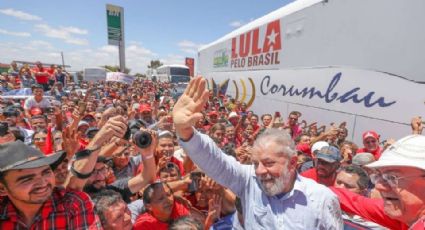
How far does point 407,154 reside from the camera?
124cm

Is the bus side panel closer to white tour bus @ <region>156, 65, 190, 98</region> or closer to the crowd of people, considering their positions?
the crowd of people

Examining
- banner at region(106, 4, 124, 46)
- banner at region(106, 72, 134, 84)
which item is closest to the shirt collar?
banner at region(106, 72, 134, 84)

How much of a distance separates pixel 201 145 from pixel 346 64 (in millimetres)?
6508

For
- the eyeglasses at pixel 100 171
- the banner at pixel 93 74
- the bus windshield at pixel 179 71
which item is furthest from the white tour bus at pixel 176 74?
the eyeglasses at pixel 100 171

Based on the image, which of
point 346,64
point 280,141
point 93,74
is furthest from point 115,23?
point 280,141

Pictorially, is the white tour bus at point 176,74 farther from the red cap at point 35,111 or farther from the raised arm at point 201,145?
the raised arm at point 201,145

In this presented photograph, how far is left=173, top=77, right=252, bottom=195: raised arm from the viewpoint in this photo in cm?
152

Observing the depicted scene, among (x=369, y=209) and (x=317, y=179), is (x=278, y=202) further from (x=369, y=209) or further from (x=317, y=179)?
(x=317, y=179)

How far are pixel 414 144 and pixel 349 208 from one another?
0.92m

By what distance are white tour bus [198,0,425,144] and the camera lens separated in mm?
5104

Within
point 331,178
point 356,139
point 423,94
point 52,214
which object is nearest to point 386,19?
point 423,94

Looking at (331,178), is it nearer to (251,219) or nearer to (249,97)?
(251,219)

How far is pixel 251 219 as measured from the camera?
1593 millimetres

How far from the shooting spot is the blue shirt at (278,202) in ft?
4.90
